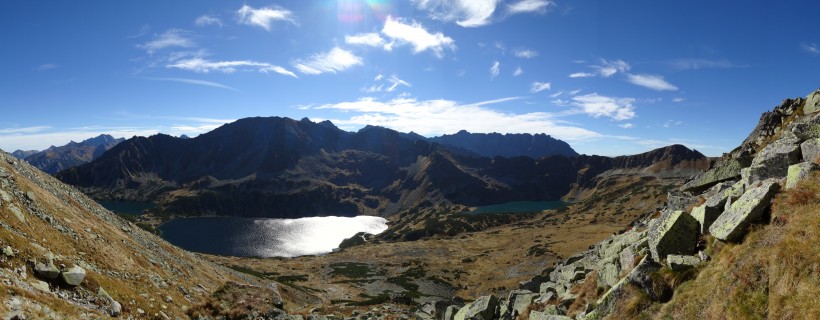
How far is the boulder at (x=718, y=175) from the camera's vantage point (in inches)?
989

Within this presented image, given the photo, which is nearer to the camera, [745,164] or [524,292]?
[745,164]

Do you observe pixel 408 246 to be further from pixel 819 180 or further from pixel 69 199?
pixel 819 180

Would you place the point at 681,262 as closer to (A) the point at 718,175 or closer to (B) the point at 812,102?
(A) the point at 718,175

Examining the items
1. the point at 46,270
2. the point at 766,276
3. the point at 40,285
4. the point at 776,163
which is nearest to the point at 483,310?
the point at 766,276

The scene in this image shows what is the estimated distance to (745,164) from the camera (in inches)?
989

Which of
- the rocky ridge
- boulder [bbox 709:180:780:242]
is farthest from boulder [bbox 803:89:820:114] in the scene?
boulder [bbox 709:180:780:242]

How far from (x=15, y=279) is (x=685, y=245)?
31.4 metres

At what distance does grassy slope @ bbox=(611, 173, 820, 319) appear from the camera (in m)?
11.8

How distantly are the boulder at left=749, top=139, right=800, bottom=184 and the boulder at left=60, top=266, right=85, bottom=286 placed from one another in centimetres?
3604

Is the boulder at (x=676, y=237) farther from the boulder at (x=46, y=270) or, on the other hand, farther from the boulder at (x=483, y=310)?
the boulder at (x=46, y=270)

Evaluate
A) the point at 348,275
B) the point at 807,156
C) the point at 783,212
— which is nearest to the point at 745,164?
the point at 807,156

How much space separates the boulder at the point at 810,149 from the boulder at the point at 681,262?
23.7 ft

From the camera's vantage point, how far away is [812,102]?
95.2ft

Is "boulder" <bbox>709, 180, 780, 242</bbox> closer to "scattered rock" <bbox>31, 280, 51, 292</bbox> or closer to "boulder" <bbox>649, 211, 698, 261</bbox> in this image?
"boulder" <bbox>649, 211, 698, 261</bbox>
